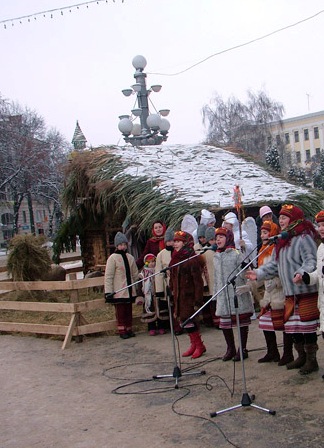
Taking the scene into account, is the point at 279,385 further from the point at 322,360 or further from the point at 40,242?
the point at 40,242

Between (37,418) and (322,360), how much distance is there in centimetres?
303

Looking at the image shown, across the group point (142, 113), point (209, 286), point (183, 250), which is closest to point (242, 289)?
point (183, 250)

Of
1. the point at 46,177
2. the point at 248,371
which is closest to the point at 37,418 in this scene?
the point at 248,371

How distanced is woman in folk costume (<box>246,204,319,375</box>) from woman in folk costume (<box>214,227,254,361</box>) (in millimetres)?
646

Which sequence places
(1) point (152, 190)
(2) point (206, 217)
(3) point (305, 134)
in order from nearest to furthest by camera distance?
(2) point (206, 217), (1) point (152, 190), (3) point (305, 134)

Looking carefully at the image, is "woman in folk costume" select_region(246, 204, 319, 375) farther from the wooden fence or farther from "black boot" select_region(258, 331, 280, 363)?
the wooden fence

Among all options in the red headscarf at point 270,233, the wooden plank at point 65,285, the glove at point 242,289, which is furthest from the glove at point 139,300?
the red headscarf at point 270,233

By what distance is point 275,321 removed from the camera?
6105mm

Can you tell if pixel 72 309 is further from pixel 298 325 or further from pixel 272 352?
pixel 298 325

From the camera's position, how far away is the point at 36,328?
9219mm

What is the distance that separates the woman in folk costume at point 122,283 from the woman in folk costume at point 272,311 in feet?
9.23

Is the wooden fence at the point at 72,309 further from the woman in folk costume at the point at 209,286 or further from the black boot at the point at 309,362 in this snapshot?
the black boot at the point at 309,362

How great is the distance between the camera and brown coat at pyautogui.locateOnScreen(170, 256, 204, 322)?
704cm

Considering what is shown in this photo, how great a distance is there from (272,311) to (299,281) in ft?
2.35
